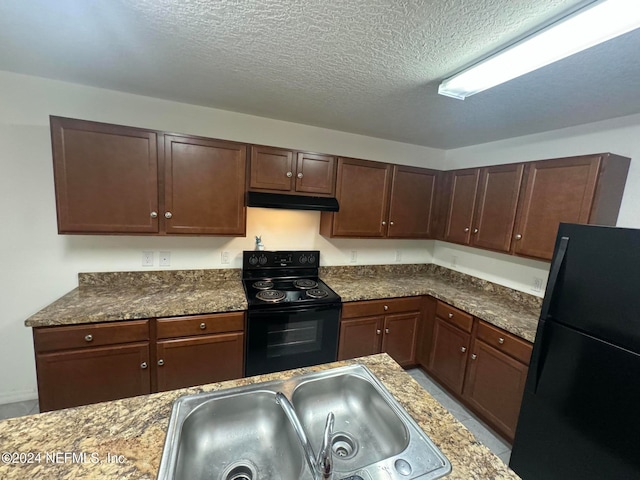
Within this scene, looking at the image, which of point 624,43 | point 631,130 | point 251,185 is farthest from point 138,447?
point 631,130

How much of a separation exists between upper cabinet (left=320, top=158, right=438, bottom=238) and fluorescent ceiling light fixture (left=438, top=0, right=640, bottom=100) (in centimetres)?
109

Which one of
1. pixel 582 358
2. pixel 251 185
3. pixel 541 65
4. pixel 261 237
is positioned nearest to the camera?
pixel 541 65

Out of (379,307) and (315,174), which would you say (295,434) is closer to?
(379,307)

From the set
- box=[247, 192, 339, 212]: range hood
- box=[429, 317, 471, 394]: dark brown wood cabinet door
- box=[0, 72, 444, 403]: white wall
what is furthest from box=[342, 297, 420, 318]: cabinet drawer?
box=[0, 72, 444, 403]: white wall

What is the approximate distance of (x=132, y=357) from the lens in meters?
1.80

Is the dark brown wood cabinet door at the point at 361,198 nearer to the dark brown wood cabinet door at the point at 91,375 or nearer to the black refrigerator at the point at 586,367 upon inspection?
the black refrigerator at the point at 586,367

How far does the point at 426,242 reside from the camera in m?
3.34

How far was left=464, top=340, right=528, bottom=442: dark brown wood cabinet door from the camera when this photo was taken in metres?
1.90

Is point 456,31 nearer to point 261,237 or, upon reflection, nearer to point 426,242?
point 261,237

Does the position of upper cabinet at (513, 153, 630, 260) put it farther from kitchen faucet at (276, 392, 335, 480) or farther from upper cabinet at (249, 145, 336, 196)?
kitchen faucet at (276, 392, 335, 480)

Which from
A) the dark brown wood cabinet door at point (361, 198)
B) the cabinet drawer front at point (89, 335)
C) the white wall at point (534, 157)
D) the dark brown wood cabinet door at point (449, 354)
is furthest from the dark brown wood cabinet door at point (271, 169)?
the white wall at point (534, 157)

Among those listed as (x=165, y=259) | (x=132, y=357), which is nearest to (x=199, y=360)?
(x=132, y=357)

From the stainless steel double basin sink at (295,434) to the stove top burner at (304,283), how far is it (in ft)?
4.34

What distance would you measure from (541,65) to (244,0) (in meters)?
1.36
